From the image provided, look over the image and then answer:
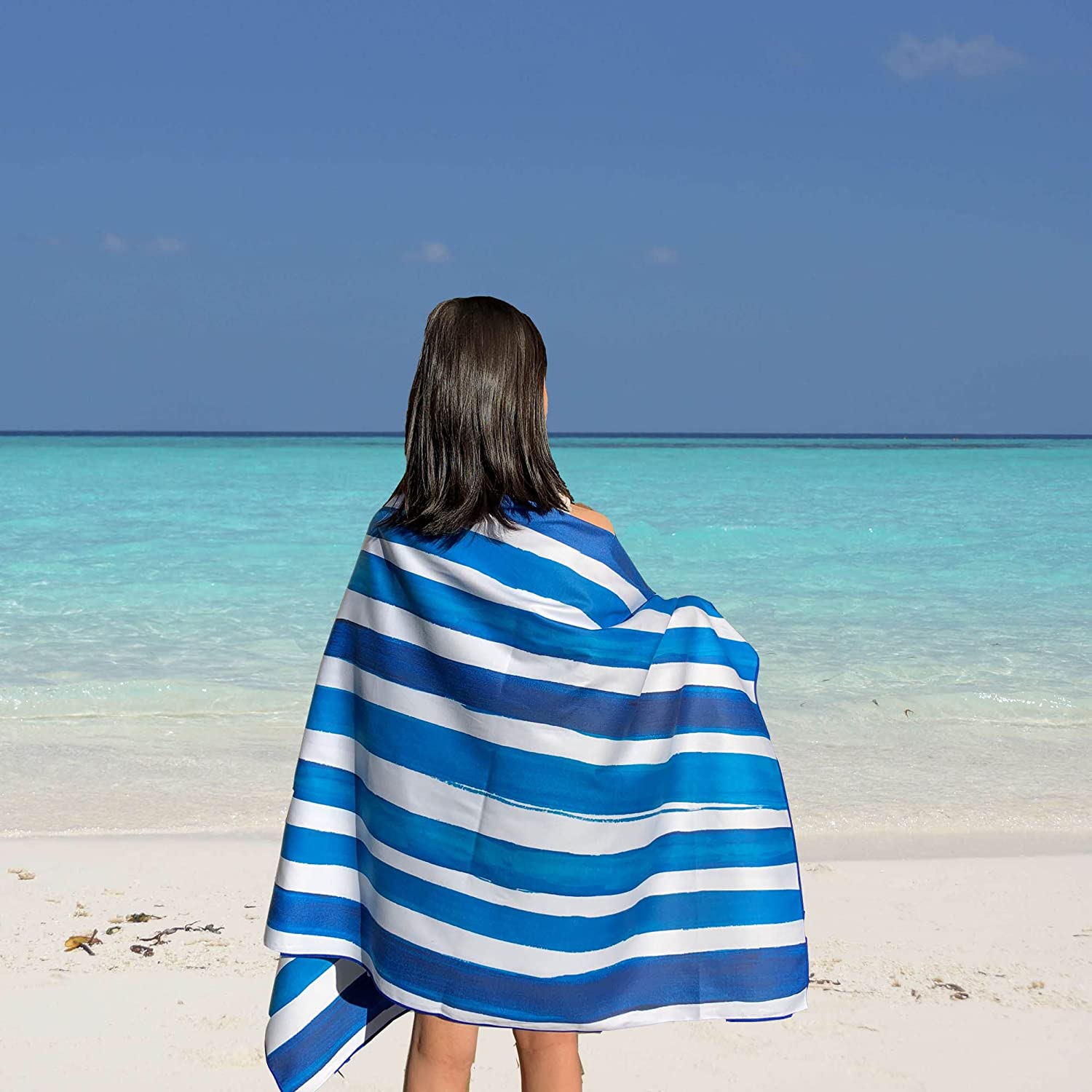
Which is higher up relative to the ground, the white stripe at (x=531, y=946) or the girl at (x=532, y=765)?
the girl at (x=532, y=765)

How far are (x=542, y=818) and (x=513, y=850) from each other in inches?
Result: 2.8

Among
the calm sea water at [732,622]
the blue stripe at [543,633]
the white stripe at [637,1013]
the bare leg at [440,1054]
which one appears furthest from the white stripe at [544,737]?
the calm sea water at [732,622]

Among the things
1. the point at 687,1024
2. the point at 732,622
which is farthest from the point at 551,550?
the point at 732,622

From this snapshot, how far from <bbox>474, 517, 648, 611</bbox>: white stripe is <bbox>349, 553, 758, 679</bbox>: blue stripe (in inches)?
3.3

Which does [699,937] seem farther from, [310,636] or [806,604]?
[806,604]

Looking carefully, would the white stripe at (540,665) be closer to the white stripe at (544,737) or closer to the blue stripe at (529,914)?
the white stripe at (544,737)

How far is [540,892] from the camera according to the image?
1.89m

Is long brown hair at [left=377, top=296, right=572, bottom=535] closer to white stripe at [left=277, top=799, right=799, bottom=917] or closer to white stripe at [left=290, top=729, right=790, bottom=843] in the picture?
white stripe at [left=290, top=729, right=790, bottom=843]

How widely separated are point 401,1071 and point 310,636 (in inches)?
245

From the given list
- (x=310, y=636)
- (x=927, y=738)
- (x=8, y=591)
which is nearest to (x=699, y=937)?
(x=927, y=738)

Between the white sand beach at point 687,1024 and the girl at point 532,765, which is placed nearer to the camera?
the girl at point 532,765

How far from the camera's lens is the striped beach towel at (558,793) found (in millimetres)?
1868

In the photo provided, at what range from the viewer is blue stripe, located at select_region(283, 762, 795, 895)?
189 cm

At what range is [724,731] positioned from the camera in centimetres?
194
